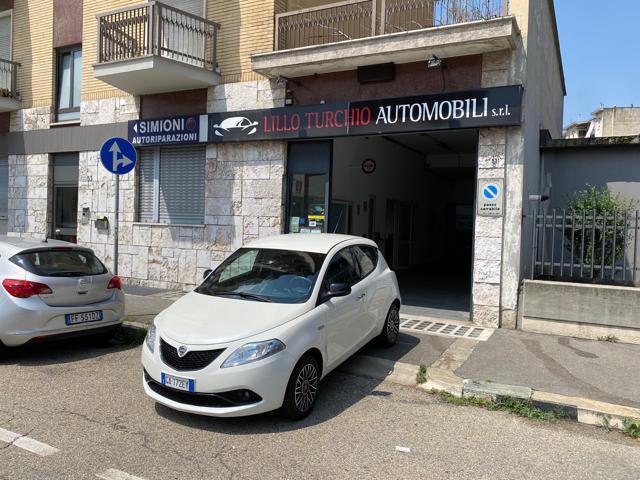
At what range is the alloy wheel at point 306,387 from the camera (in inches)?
184

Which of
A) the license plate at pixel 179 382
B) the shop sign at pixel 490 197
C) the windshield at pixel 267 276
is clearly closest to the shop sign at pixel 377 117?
the shop sign at pixel 490 197

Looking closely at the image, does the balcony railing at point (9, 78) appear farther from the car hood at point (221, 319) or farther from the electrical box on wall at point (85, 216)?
the car hood at point (221, 319)

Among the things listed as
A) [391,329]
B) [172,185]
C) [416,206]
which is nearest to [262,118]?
[172,185]

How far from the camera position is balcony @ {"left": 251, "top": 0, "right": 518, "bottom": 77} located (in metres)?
8.08

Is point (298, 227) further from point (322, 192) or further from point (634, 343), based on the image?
point (634, 343)

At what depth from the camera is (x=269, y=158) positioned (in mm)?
10570

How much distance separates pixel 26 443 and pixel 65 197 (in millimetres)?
11129

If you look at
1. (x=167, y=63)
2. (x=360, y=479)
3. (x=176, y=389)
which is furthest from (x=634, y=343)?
(x=167, y=63)

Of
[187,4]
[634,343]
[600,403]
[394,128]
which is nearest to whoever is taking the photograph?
[600,403]

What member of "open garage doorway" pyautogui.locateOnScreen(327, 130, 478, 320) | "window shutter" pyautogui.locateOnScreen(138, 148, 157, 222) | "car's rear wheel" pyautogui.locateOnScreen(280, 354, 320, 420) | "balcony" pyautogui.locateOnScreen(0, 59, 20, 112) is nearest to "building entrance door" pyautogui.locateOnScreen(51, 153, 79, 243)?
"balcony" pyautogui.locateOnScreen(0, 59, 20, 112)

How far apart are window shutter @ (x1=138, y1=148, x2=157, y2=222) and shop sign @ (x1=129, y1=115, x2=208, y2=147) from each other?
0.34 meters

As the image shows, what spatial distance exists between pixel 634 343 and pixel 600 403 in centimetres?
307

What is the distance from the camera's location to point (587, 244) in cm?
869

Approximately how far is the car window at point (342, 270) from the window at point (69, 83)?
34.5ft
